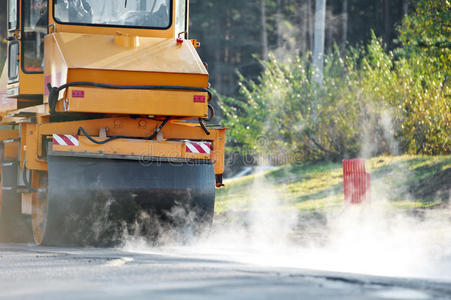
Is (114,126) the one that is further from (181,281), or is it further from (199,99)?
(181,281)

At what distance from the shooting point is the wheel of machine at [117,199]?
35.6 ft

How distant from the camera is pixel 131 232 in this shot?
11.2m

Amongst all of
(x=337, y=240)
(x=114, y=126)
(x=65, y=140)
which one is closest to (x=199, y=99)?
(x=114, y=126)

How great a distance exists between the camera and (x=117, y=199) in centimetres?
1093

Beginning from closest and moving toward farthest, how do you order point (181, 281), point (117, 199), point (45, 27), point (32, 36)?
point (181, 281) < point (117, 199) < point (45, 27) < point (32, 36)

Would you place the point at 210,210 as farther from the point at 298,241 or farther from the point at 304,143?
the point at 304,143

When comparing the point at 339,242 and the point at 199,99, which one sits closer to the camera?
the point at 199,99

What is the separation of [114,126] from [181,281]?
4.20 meters

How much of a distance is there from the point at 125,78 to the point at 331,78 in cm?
1775

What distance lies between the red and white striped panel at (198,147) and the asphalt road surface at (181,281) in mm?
2062

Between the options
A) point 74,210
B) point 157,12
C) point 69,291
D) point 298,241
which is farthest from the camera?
point 298,241

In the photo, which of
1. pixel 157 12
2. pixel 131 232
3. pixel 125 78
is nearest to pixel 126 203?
pixel 131 232

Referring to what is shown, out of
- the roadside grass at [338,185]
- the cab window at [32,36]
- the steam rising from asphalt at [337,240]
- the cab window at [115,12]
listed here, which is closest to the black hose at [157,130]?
the steam rising from asphalt at [337,240]

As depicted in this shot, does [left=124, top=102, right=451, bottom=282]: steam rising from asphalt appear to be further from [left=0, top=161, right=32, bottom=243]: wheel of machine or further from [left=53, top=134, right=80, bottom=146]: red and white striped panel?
[left=0, top=161, right=32, bottom=243]: wheel of machine
